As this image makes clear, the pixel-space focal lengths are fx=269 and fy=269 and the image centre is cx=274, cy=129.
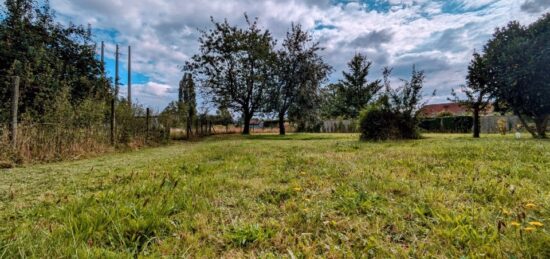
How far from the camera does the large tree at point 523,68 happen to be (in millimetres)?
9367

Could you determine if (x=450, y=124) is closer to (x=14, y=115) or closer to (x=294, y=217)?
(x=294, y=217)

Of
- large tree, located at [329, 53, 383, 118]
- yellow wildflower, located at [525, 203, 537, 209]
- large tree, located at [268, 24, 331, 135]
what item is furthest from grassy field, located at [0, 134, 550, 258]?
large tree, located at [329, 53, 383, 118]

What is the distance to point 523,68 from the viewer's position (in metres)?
9.55

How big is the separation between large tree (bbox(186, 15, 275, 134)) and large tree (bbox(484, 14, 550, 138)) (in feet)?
41.6

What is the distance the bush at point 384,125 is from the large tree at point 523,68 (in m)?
3.94

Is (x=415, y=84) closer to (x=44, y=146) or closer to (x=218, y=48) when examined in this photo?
(x=44, y=146)

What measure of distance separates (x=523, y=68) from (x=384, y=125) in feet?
17.4

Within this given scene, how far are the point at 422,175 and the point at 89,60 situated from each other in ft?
47.8

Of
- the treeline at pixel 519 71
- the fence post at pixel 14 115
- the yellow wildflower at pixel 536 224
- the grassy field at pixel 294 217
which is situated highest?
A: the treeline at pixel 519 71

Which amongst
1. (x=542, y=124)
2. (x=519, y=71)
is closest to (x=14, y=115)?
(x=519, y=71)

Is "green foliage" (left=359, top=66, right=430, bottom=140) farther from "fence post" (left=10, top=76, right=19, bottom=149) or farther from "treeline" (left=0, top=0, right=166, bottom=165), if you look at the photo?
"fence post" (left=10, top=76, right=19, bottom=149)

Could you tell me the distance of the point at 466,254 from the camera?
1.28m

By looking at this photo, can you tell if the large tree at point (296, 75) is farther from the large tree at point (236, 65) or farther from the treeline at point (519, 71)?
the treeline at point (519, 71)

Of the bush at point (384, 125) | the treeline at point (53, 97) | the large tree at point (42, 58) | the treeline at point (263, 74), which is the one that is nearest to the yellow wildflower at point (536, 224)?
the treeline at point (53, 97)
